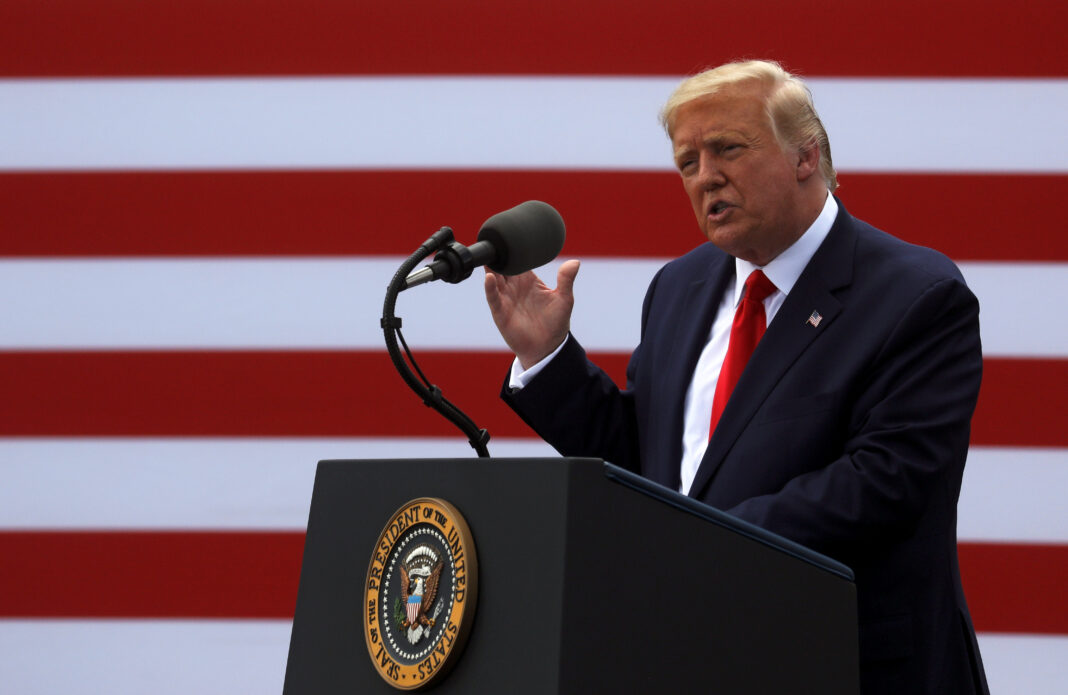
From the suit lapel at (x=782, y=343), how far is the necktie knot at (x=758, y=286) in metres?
0.06

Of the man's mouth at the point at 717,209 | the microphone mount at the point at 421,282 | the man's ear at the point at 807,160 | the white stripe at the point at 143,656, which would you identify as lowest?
the white stripe at the point at 143,656

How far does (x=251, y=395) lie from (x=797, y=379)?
53.2 inches

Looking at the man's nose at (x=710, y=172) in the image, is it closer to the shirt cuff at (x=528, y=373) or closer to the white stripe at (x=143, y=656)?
the shirt cuff at (x=528, y=373)

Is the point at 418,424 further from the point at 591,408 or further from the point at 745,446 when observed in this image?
the point at 745,446

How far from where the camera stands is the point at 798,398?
52.6 inches

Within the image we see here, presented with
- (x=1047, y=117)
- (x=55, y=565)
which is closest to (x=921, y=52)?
(x=1047, y=117)

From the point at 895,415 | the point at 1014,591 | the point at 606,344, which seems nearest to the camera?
the point at 895,415

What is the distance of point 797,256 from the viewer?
59.2 inches

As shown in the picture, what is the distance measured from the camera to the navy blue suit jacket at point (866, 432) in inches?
48.3

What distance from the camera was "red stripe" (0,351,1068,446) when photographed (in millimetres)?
2293

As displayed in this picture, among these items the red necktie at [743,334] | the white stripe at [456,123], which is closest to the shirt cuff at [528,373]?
the red necktie at [743,334]

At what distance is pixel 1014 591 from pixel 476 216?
4.48ft

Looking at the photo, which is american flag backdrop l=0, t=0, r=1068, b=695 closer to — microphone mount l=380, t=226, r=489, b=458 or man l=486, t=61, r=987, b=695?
man l=486, t=61, r=987, b=695

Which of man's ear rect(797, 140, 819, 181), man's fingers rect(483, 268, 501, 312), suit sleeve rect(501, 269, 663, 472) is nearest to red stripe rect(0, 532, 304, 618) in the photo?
suit sleeve rect(501, 269, 663, 472)
